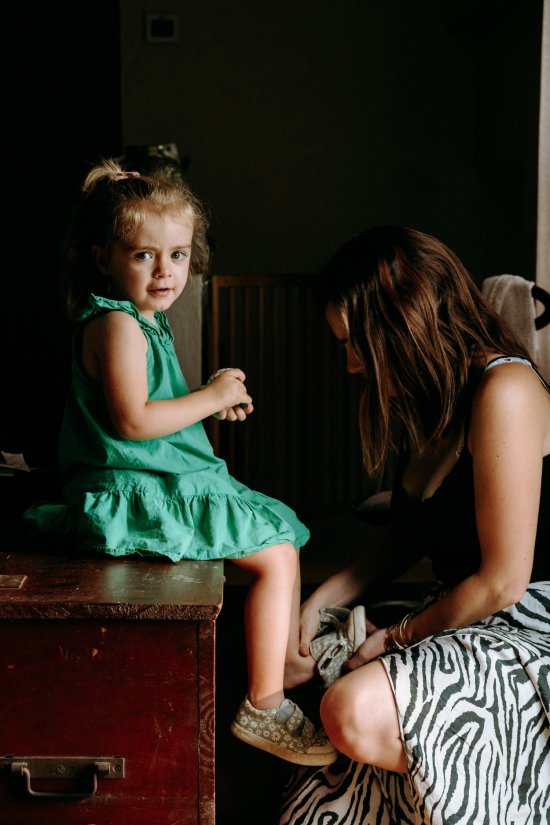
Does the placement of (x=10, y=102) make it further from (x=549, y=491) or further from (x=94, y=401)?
(x=549, y=491)

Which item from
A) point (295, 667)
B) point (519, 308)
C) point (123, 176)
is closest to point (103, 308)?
point (123, 176)

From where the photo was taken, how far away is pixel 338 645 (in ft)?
5.20

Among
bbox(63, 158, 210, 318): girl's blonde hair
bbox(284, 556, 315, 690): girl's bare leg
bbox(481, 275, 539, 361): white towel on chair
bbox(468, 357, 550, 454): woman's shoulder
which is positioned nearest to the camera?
bbox(468, 357, 550, 454): woman's shoulder

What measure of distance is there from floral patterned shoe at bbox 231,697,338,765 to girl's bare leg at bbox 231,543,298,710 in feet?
0.06

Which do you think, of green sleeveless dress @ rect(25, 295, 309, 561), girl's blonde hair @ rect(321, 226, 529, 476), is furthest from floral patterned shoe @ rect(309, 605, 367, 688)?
girl's blonde hair @ rect(321, 226, 529, 476)

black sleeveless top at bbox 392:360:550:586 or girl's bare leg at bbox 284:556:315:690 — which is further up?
black sleeveless top at bbox 392:360:550:586

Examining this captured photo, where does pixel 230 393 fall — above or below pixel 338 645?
above

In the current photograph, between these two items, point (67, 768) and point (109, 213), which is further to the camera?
point (109, 213)

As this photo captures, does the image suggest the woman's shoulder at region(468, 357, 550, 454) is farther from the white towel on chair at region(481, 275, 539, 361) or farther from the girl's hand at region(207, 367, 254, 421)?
the white towel on chair at region(481, 275, 539, 361)

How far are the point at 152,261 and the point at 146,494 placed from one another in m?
0.40

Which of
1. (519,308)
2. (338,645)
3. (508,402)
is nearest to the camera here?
(508,402)

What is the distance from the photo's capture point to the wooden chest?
3.94ft

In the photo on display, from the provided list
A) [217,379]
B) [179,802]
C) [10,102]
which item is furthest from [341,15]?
[179,802]

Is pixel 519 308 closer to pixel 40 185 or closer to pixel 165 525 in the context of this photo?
pixel 165 525
